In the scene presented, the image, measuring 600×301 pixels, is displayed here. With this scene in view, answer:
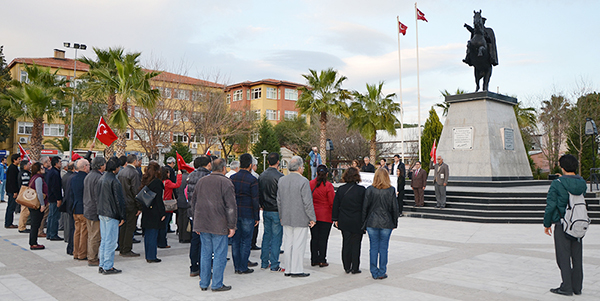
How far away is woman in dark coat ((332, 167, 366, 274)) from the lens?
21.5ft

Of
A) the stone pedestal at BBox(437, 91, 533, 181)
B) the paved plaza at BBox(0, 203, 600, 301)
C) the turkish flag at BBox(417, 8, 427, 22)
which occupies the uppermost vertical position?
the turkish flag at BBox(417, 8, 427, 22)

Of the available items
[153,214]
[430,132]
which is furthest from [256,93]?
[153,214]

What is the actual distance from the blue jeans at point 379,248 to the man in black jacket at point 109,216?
388 centimetres

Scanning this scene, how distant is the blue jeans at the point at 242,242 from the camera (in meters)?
6.55

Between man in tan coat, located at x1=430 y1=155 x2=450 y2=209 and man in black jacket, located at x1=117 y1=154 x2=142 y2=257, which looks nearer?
man in black jacket, located at x1=117 y1=154 x2=142 y2=257

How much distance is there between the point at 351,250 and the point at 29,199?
6.73m

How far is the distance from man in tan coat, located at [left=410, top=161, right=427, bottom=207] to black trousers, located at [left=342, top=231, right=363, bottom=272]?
8.20 m

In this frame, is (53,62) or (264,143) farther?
(53,62)

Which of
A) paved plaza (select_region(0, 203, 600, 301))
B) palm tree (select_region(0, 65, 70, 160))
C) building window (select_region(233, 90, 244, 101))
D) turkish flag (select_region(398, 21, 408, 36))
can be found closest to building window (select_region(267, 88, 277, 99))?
building window (select_region(233, 90, 244, 101))

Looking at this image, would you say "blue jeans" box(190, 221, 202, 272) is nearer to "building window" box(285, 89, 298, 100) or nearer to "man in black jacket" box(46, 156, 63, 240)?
"man in black jacket" box(46, 156, 63, 240)

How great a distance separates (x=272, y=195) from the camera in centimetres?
690

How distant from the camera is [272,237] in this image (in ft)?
23.0

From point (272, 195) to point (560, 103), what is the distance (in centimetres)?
3726

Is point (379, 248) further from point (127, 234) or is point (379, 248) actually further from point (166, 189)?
point (127, 234)
